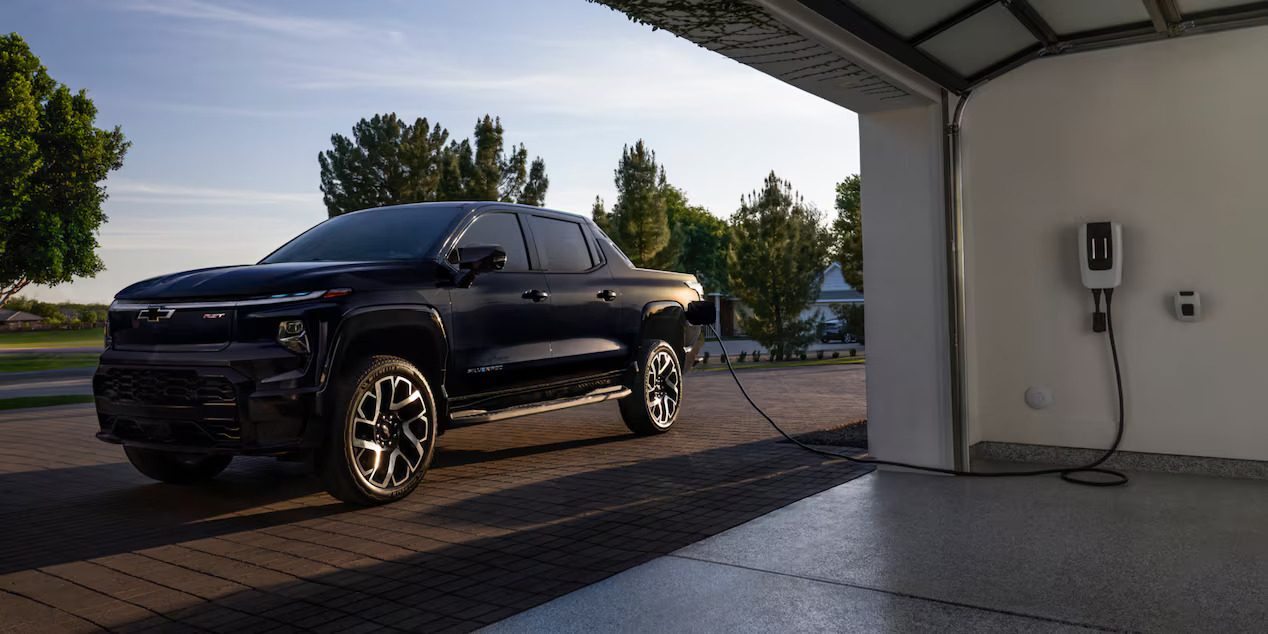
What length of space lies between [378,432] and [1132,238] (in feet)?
17.1

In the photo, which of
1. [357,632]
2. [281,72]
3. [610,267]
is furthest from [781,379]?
[281,72]

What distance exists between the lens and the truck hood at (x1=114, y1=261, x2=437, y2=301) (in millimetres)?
5301

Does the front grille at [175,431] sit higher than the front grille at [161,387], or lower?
lower

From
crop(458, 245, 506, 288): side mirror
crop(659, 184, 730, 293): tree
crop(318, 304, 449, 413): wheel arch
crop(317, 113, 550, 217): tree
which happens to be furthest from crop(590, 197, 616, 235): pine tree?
crop(659, 184, 730, 293): tree

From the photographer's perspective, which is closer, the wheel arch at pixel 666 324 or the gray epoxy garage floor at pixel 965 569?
the gray epoxy garage floor at pixel 965 569

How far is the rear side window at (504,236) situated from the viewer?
6.80m

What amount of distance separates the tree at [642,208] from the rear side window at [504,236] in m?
24.8

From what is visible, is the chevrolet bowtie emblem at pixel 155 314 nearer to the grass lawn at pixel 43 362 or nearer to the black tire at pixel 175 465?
the black tire at pixel 175 465

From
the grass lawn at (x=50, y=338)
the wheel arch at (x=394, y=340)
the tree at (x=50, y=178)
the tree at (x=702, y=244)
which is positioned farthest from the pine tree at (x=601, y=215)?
the tree at (x=702, y=244)

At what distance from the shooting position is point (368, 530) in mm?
5039

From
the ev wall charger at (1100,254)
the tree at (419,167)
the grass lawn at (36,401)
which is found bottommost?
the grass lawn at (36,401)

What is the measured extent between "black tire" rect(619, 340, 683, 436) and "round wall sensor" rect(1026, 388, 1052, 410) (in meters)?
3.32

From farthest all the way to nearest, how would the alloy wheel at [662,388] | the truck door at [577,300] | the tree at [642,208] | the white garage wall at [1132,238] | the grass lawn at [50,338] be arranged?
the grass lawn at [50,338] < the tree at [642,208] < the alloy wheel at [662,388] < the truck door at [577,300] < the white garage wall at [1132,238]

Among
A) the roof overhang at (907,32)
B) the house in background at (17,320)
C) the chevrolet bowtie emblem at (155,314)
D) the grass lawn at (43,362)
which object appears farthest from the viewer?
the house in background at (17,320)
